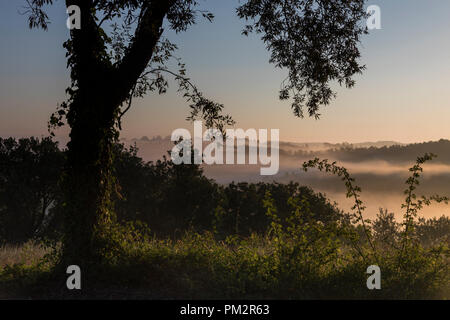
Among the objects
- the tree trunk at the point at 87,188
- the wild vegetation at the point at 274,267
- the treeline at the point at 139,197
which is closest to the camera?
the wild vegetation at the point at 274,267

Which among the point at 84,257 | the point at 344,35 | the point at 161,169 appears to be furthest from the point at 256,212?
the point at 84,257

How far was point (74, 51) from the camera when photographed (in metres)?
9.28

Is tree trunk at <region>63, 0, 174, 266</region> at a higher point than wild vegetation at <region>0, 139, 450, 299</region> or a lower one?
higher

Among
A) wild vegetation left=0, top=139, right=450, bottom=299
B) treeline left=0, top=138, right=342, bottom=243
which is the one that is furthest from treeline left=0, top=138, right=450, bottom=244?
wild vegetation left=0, top=139, right=450, bottom=299

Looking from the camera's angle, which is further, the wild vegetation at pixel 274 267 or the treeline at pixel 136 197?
the treeline at pixel 136 197

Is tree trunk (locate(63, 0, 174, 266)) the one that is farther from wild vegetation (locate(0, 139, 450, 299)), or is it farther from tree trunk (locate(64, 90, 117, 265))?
wild vegetation (locate(0, 139, 450, 299))

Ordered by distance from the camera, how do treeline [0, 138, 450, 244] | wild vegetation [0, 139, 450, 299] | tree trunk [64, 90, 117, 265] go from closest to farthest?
1. wild vegetation [0, 139, 450, 299]
2. tree trunk [64, 90, 117, 265]
3. treeline [0, 138, 450, 244]

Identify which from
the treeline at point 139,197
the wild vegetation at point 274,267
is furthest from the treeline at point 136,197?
the wild vegetation at point 274,267

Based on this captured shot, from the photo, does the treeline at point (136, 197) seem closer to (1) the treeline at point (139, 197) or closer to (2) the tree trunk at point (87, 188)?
(1) the treeline at point (139, 197)

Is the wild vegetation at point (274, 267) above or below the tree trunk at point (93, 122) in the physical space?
below

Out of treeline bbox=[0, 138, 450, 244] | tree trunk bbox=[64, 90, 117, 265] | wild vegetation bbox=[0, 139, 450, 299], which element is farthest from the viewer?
treeline bbox=[0, 138, 450, 244]

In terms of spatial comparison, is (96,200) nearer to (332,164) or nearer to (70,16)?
(70,16)

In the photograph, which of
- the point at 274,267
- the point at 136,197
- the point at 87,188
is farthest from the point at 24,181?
the point at 274,267
